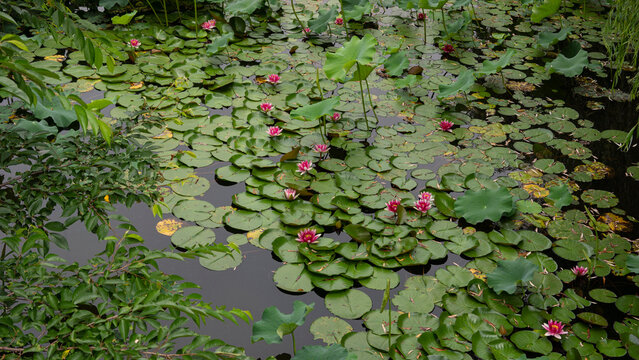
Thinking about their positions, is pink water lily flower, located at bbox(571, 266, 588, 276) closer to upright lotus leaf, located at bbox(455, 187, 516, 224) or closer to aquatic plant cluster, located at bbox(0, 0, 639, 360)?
A: aquatic plant cluster, located at bbox(0, 0, 639, 360)

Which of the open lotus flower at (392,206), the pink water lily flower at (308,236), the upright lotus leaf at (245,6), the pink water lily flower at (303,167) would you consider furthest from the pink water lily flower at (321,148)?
the upright lotus leaf at (245,6)

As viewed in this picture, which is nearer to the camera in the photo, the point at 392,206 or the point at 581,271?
the point at 581,271

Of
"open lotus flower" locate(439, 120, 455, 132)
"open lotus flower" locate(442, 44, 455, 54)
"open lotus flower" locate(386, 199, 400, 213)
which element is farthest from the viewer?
"open lotus flower" locate(442, 44, 455, 54)

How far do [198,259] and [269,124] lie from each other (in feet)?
3.44

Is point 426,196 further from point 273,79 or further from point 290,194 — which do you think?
point 273,79

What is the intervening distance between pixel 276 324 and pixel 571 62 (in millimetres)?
2661

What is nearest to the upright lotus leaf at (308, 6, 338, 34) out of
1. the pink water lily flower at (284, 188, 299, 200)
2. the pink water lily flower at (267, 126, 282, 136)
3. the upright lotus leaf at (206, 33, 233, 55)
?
the upright lotus leaf at (206, 33, 233, 55)

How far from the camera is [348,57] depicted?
9.43ft

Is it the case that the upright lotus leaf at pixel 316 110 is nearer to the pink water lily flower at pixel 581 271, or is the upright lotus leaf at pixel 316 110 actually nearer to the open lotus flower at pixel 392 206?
the open lotus flower at pixel 392 206

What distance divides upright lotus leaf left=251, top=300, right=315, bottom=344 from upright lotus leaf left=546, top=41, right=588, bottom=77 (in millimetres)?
2460

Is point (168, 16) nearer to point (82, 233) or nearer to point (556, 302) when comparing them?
point (82, 233)

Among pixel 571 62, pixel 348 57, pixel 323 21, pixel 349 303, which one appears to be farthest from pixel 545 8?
pixel 349 303

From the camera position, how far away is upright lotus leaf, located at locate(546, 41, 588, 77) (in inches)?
129

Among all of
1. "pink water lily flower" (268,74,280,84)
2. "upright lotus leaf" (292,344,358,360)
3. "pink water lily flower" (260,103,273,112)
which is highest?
"upright lotus leaf" (292,344,358,360)
